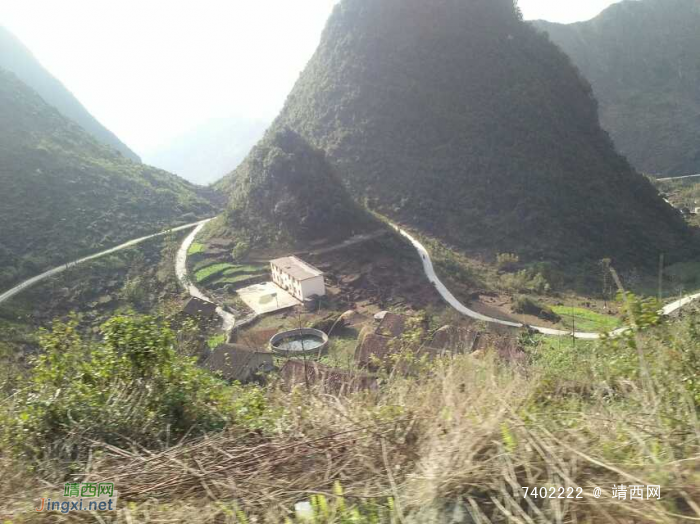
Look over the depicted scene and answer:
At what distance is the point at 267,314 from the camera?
2055 centimetres

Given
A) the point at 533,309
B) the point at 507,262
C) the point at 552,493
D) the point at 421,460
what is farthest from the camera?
the point at 507,262

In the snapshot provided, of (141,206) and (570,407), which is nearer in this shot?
(570,407)

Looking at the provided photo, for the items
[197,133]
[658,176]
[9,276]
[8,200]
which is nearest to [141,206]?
[8,200]

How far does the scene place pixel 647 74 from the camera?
6444cm

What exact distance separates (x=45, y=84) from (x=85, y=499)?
84299 mm

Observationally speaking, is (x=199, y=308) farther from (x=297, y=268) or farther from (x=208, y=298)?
(x=297, y=268)

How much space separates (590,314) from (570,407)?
1941cm

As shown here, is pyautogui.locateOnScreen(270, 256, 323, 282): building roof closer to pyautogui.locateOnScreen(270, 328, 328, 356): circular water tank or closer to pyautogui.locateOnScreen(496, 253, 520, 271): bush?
pyautogui.locateOnScreen(270, 328, 328, 356): circular water tank

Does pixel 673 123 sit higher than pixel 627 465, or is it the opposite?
pixel 673 123

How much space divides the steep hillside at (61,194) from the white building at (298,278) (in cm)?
1058

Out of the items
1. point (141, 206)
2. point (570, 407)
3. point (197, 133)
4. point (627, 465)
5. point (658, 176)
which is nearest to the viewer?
point (627, 465)

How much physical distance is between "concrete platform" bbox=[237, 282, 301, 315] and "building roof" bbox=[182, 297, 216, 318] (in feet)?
5.96

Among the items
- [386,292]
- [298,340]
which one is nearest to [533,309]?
[386,292]

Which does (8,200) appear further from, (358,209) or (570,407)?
(570,407)
